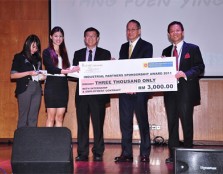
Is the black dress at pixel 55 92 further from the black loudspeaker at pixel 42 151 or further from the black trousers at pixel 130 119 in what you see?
the black loudspeaker at pixel 42 151

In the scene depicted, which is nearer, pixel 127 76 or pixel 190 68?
pixel 190 68

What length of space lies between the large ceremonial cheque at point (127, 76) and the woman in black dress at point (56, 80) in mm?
281

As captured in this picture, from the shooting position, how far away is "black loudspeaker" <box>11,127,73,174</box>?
2.99 meters

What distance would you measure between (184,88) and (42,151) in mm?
2059

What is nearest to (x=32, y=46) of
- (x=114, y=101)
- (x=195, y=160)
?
(x=114, y=101)

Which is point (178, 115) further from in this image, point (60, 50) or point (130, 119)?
point (60, 50)

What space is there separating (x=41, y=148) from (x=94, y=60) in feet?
6.41

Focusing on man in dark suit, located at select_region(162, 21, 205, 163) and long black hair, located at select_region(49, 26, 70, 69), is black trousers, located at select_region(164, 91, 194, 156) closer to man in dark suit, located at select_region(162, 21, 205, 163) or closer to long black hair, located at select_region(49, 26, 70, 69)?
man in dark suit, located at select_region(162, 21, 205, 163)

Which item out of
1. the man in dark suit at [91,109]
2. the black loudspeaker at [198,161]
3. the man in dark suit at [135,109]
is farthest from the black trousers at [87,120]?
the black loudspeaker at [198,161]

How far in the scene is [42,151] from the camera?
9.91 ft

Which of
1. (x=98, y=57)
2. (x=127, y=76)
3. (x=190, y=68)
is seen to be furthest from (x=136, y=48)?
(x=190, y=68)

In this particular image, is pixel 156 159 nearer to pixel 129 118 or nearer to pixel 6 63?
pixel 129 118

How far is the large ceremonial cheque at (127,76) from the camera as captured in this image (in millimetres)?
A: 4527

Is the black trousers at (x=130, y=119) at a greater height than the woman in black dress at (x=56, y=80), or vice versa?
the woman in black dress at (x=56, y=80)
